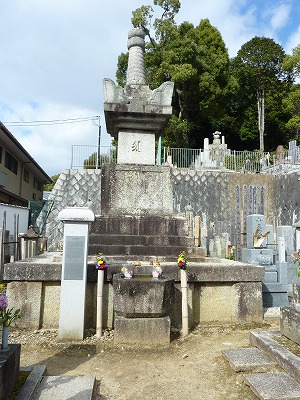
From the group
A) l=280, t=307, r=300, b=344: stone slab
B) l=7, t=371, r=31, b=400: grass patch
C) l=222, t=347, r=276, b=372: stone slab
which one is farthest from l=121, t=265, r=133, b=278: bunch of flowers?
l=280, t=307, r=300, b=344: stone slab

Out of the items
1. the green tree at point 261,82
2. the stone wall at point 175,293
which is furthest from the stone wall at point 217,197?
the green tree at point 261,82

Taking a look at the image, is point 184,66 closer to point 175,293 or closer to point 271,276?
point 271,276

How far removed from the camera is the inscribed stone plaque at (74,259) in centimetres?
434

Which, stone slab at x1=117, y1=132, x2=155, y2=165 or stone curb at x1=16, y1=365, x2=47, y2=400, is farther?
stone slab at x1=117, y1=132, x2=155, y2=165

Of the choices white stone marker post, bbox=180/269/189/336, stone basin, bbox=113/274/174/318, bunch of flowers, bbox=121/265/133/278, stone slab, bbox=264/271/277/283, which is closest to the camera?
stone basin, bbox=113/274/174/318

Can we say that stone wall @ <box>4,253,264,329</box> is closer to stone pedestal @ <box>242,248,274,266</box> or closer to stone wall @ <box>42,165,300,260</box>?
stone pedestal @ <box>242,248,274,266</box>

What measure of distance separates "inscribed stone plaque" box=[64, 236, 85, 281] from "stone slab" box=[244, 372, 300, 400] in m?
2.47

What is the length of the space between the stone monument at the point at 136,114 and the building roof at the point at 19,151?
460 inches

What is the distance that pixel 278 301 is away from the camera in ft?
22.9

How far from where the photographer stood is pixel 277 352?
135 inches

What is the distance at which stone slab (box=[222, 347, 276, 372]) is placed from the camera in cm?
333

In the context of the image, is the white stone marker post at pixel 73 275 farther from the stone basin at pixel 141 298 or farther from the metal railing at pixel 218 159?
the metal railing at pixel 218 159

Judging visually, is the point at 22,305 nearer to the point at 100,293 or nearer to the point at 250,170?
the point at 100,293

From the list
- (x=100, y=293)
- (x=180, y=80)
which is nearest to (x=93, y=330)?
(x=100, y=293)
